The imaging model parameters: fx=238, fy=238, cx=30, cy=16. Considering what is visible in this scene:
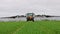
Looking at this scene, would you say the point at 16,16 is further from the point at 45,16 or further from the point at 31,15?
the point at 31,15

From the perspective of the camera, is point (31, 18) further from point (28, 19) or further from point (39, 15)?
point (39, 15)

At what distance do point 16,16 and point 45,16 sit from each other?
12.2 meters

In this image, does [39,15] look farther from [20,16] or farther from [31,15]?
[31,15]

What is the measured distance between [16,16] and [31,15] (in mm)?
29227

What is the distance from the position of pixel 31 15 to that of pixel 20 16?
98.6 ft

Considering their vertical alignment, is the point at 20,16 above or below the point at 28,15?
below

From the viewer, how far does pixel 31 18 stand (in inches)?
2603

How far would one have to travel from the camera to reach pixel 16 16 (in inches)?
3792

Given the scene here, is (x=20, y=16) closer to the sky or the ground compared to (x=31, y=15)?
closer to the ground

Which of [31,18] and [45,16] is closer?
[31,18]

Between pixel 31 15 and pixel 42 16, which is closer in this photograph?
pixel 31 15

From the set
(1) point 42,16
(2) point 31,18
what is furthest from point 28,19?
(1) point 42,16

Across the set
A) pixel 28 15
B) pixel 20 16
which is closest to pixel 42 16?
pixel 20 16

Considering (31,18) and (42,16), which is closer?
(31,18)
